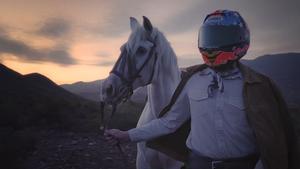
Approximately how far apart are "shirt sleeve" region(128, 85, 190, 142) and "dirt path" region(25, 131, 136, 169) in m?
5.82

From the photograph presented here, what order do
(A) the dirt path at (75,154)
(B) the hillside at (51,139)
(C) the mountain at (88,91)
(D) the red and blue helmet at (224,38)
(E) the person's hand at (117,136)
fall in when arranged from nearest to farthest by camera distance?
1. (D) the red and blue helmet at (224,38)
2. (E) the person's hand at (117,136)
3. (A) the dirt path at (75,154)
4. (B) the hillside at (51,139)
5. (C) the mountain at (88,91)

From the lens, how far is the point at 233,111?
2.48 m

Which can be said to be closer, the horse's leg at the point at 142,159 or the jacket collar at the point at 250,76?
the jacket collar at the point at 250,76

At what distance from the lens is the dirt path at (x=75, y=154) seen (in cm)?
912

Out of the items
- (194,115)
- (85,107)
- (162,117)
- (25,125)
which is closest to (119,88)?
(162,117)

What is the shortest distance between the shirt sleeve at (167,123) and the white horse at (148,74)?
111 cm

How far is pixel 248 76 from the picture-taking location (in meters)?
2.54

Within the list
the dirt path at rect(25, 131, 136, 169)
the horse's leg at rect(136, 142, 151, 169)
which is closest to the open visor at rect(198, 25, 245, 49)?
the horse's leg at rect(136, 142, 151, 169)

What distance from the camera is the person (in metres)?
2.40

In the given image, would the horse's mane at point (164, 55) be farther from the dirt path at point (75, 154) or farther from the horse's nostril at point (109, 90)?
the dirt path at point (75, 154)

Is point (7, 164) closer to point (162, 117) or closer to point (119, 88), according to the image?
point (119, 88)

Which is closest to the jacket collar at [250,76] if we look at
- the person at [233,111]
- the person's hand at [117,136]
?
the person at [233,111]

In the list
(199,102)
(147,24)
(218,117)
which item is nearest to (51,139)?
(147,24)

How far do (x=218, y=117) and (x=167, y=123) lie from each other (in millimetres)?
587
